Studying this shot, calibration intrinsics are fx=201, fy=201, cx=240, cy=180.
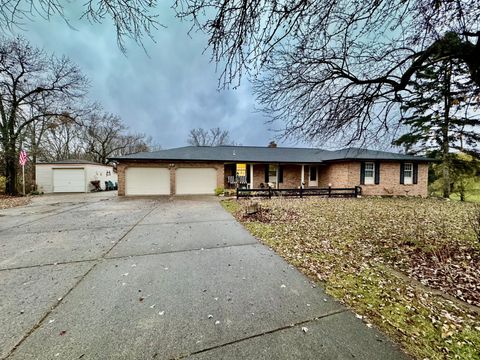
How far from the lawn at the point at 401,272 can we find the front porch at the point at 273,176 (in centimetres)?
1017

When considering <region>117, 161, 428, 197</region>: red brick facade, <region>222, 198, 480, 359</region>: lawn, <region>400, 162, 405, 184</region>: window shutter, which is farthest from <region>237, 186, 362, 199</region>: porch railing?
<region>222, 198, 480, 359</region>: lawn

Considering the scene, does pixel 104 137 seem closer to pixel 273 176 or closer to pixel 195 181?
pixel 195 181

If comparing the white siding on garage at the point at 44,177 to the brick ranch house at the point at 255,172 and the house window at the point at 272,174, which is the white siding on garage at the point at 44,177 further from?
the house window at the point at 272,174

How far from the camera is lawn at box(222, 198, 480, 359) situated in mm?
2129

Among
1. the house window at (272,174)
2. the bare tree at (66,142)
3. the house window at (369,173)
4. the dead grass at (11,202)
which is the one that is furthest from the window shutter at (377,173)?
the bare tree at (66,142)

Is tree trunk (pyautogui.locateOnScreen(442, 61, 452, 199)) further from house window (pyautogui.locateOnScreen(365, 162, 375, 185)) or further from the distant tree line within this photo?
the distant tree line

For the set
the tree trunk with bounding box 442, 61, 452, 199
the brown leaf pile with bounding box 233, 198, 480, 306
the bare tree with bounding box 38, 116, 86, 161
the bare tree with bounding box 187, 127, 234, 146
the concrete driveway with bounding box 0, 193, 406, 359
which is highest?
the bare tree with bounding box 187, 127, 234, 146

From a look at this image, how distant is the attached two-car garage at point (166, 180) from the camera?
14.9 meters

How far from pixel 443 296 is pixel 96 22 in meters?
5.70

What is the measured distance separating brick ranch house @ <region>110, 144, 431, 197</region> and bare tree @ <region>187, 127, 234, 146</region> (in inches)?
909

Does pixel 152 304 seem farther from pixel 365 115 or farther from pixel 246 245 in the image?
pixel 365 115

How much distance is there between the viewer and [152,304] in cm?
257

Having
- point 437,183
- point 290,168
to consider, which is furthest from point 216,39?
point 437,183

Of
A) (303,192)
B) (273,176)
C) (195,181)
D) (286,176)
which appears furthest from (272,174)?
(195,181)
